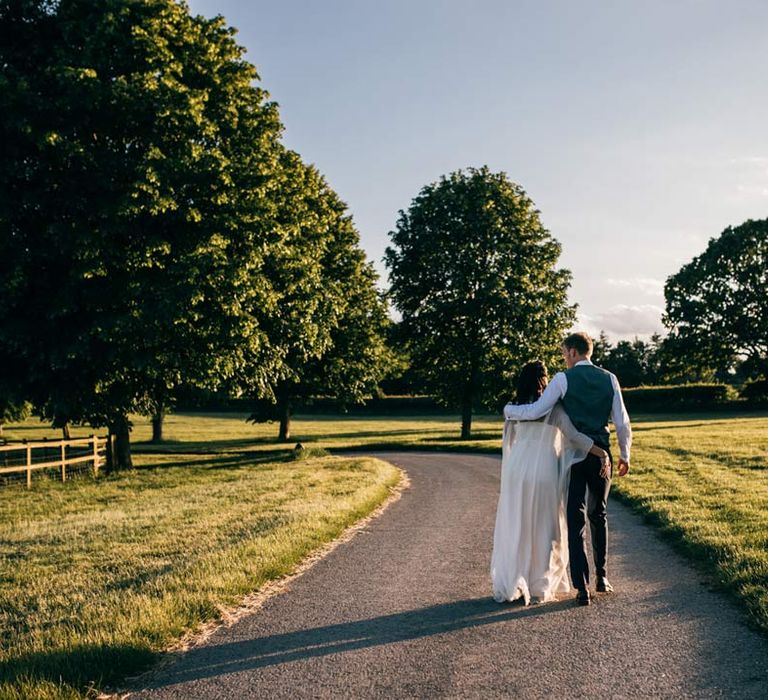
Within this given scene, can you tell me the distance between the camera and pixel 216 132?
67.6ft

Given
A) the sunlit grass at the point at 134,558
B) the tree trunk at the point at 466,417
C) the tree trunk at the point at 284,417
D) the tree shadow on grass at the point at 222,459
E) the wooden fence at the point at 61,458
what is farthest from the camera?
the tree trunk at the point at 284,417

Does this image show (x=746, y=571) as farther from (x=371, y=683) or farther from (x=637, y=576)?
(x=371, y=683)

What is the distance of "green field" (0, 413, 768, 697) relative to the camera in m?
5.86

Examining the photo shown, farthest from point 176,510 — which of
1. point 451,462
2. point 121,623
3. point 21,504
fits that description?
point 451,462

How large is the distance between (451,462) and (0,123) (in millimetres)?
17060

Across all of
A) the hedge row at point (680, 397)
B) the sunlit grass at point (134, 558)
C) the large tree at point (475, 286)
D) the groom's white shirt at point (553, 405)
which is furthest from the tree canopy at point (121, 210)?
the hedge row at point (680, 397)

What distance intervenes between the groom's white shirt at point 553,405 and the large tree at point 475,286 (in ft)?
91.8

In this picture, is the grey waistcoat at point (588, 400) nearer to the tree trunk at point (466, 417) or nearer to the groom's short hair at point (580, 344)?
the groom's short hair at point (580, 344)

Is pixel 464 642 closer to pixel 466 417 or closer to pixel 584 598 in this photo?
pixel 584 598

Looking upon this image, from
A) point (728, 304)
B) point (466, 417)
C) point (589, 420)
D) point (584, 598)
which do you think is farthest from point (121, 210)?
point (728, 304)

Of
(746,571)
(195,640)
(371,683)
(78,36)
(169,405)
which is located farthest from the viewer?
(169,405)

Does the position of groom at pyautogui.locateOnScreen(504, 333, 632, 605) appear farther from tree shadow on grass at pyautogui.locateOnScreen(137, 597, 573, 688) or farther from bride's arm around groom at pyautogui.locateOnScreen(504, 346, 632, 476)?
tree shadow on grass at pyautogui.locateOnScreen(137, 597, 573, 688)

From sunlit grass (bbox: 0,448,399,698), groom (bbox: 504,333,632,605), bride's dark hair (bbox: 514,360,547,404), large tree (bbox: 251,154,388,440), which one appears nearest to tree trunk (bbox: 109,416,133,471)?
sunlit grass (bbox: 0,448,399,698)

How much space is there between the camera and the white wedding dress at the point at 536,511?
693cm
